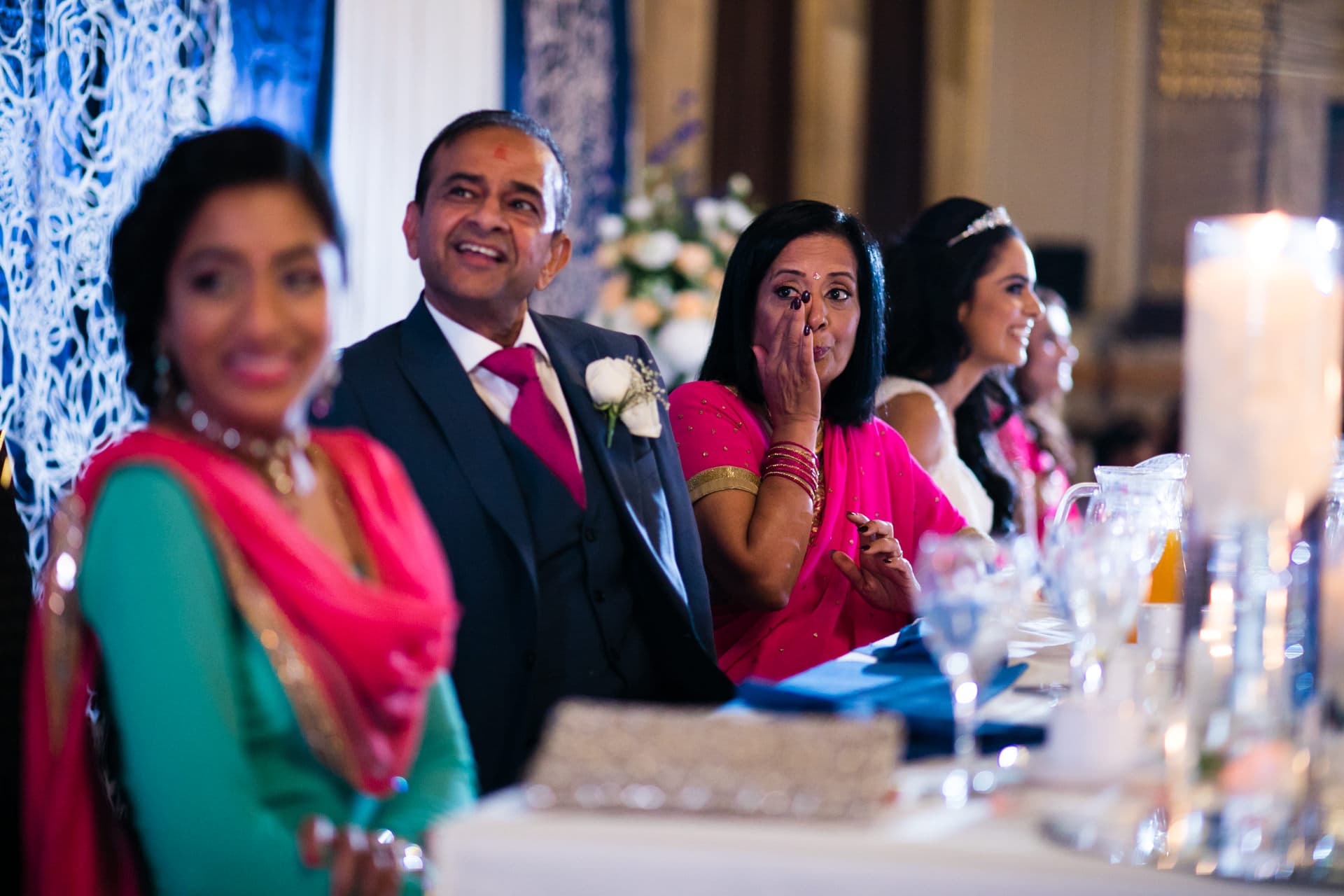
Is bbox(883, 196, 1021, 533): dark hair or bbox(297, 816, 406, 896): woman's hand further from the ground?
bbox(883, 196, 1021, 533): dark hair

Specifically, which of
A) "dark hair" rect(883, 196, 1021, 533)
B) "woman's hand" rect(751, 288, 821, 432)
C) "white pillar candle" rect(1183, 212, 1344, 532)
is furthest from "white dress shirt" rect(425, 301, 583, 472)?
"dark hair" rect(883, 196, 1021, 533)

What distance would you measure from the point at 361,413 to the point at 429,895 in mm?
791

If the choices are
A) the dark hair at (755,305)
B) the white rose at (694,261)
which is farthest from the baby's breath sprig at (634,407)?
the white rose at (694,261)

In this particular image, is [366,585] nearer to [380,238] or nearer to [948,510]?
[948,510]

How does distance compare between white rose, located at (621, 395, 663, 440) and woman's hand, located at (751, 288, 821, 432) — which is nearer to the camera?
white rose, located at (621, 395, 663, 440)

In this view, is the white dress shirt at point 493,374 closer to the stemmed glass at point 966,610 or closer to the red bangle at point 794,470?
the red bangle at point 794,470

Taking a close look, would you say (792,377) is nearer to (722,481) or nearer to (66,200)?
(722,481)

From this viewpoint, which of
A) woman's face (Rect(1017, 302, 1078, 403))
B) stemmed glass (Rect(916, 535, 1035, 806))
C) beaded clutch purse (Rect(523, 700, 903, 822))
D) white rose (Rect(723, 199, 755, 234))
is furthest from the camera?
white rose (Rect(723, 199, 755, 234))

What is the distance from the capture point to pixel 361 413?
1.88 metres

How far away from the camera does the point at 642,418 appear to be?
6.87ft

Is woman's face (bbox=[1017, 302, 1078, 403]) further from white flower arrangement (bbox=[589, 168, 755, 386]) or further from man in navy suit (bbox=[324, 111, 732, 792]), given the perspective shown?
man in navy suit (bbox=[324, 111, 732, 792])

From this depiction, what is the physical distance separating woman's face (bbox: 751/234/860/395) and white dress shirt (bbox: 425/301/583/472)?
0.55 metres

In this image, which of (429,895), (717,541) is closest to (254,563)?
(429,895)

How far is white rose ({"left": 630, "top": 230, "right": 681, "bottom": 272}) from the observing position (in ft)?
13.3
